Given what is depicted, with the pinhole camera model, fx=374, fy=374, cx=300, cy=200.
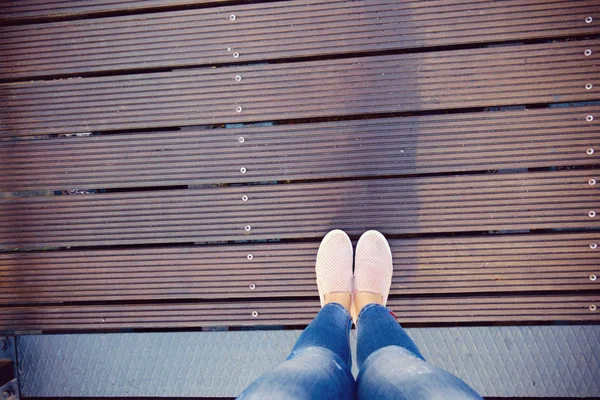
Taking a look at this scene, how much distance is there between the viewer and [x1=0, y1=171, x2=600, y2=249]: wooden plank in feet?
5.07

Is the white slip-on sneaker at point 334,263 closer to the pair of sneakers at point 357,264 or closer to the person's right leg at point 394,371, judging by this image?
the pair of sneakers at point 357,264

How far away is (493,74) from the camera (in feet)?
5.05

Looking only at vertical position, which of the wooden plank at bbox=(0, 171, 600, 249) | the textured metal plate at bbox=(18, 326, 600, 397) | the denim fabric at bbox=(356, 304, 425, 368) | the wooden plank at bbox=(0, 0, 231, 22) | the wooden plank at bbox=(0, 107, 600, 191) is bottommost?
the textured metal plate at bbox=(18, 326, 600, 397)

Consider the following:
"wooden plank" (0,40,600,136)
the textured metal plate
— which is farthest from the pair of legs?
"wooden plank" (0,40,600,136)

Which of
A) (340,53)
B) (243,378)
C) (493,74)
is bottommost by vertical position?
(243,378)

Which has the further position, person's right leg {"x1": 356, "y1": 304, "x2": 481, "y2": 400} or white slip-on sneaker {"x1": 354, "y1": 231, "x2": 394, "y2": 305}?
white slip-on sneaker {"x1": 354, "y1": 231, "x2": 394, "y2": 305}

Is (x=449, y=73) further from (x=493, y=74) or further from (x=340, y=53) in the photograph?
(x=340, y=53)

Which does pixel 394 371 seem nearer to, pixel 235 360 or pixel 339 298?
pixel 339 298

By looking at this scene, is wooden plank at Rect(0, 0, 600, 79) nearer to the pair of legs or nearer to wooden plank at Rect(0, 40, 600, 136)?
wooden plank at Rect(0, 40, 600, 136)

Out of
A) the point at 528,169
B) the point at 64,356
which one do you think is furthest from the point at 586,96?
the point at 64,356

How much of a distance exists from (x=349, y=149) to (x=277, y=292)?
27.2 inches

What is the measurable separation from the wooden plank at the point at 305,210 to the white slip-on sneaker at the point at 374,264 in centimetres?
6

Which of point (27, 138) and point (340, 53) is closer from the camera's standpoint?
point (340, 53)

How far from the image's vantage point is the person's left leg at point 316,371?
0.85m
